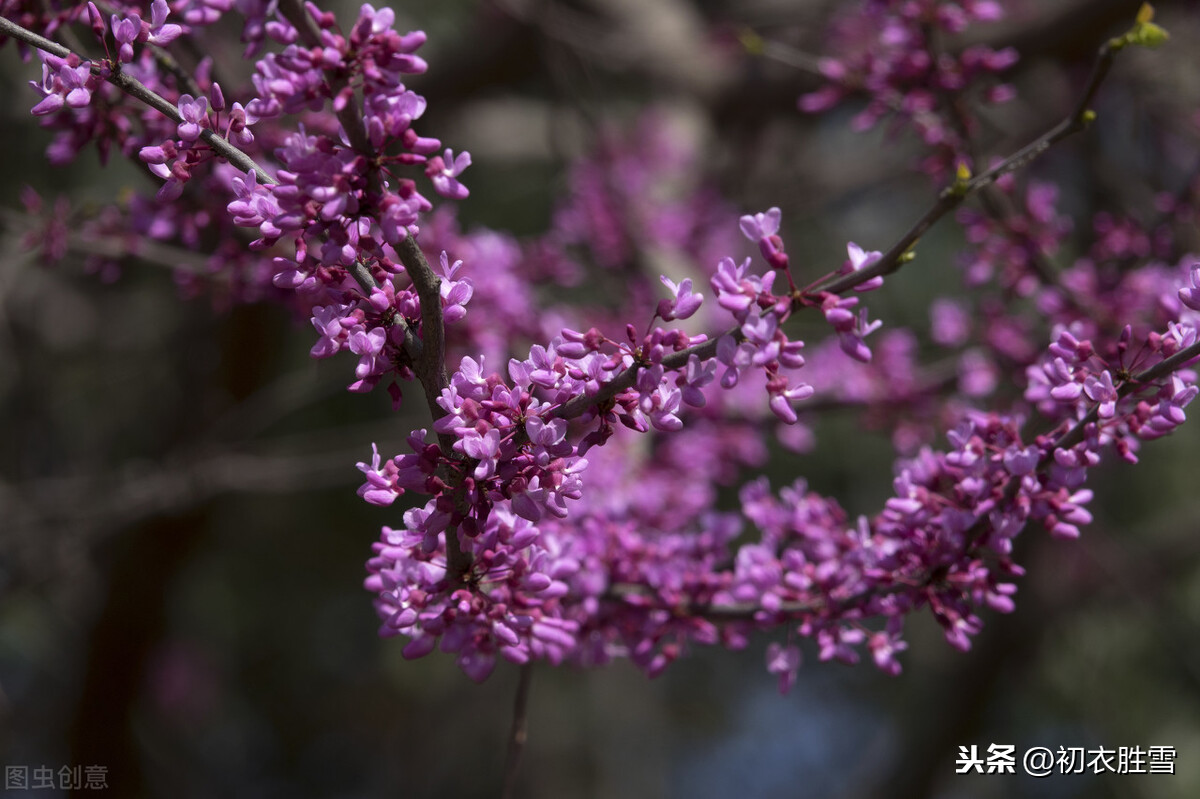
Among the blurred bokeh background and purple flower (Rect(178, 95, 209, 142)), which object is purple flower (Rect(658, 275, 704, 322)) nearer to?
purple flower (Rect(178, 95, 209, 142))

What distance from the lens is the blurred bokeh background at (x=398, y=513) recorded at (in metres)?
4.41

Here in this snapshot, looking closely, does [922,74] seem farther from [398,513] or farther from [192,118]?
[398,513]

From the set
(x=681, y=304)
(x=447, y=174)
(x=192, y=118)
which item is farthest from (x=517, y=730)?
(x=192, y=118)

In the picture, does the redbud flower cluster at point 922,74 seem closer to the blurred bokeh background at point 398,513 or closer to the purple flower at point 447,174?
the blurred bokeh background at point 398,513

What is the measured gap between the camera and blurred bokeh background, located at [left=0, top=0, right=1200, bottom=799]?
14.5ft

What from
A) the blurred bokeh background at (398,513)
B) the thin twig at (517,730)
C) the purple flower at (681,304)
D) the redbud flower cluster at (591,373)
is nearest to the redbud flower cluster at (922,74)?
the redbud flower cluster at (591,373)

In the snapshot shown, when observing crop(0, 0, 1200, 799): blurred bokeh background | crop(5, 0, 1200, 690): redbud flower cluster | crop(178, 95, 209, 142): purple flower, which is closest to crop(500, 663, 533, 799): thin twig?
crop(5, 0, 1200, 690): redbud flower cluster

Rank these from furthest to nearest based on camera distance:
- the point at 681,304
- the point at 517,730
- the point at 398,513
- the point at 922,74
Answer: the point at 398,513
the point at 922,74
the point at 517,730
the point at 681,304

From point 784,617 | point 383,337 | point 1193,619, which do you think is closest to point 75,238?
point 383,337

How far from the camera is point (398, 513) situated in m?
6.56

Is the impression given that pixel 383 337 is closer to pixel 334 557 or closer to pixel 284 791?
pixel 334 557

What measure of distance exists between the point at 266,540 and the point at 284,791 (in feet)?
7.37

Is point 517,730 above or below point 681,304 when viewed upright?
below

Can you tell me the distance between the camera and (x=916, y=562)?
187 centimetres
